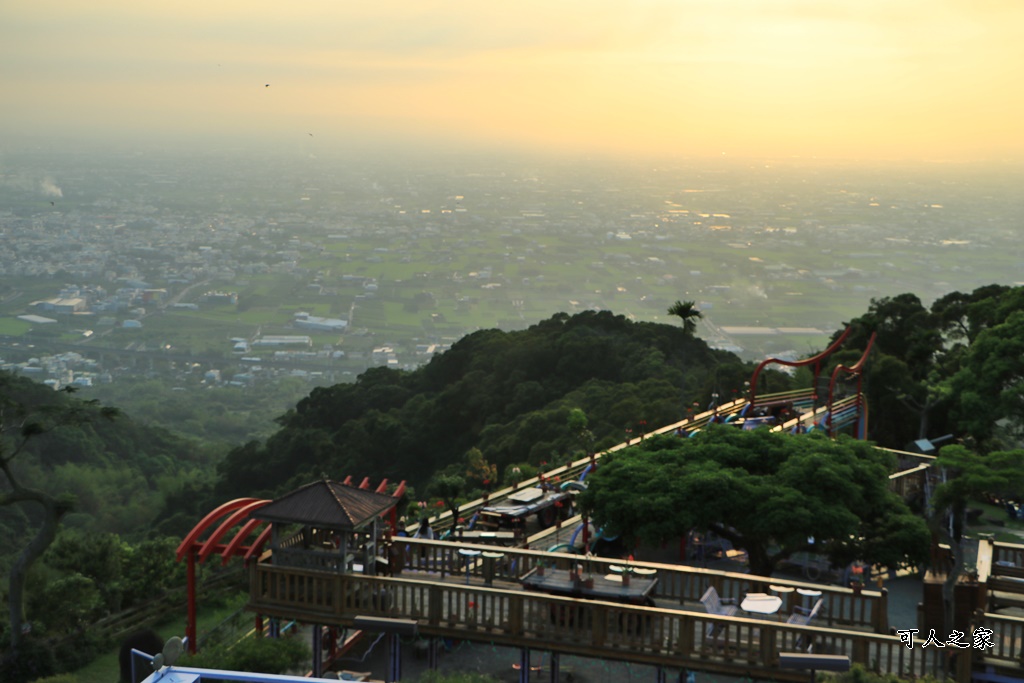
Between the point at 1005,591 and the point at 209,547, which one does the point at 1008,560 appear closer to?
the point at 1005,591

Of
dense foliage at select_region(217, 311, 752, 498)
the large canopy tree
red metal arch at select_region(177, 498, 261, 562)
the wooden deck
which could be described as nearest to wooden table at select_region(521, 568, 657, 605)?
the wooden deck

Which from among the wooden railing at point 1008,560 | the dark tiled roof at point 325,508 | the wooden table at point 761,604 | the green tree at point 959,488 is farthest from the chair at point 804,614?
the dark tiled roof at point 325,508

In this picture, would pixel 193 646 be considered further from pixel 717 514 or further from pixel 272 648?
pixel 717 514

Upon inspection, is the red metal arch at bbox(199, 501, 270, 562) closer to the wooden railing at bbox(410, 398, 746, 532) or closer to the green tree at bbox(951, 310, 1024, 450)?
the wooden railing at bbox(410, 398, 746, 532)

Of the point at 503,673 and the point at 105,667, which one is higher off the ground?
the point at 503,673

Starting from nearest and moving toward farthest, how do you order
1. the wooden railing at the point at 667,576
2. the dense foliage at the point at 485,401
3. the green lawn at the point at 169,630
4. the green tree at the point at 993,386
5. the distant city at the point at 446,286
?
1. the wooden railing at the point at 667,576
2. the green lawn at the point at 169,630
3. the green tree at the point at 993,386
4. the dense foliage at the point at 485,401
5. the distant city at the point at 446,286

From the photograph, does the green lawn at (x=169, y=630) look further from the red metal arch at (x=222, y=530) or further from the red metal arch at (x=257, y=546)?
the red metal arch at (x=257, y=546)

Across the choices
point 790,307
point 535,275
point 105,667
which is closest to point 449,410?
point 105,667
